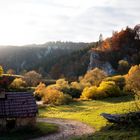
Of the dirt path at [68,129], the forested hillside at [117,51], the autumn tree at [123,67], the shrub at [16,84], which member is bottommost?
the dirt path at [68,129]

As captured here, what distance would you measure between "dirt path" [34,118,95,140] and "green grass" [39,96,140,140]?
106 cm

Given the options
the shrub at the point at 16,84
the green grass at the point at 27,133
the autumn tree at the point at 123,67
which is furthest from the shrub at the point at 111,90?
the green grass at the point at 27,133

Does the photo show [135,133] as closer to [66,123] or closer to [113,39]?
[66,123]

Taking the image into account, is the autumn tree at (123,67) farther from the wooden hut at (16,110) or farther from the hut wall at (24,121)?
the hut wall at (24,121)

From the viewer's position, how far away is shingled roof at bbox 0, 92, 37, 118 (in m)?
39.4

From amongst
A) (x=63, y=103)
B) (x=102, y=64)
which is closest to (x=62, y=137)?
(x=63, y=103)

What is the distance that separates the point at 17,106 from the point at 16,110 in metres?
0.66

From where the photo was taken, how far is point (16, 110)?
39875mm

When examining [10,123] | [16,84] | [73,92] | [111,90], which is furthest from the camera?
[16,84]

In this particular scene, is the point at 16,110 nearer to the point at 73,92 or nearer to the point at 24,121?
the point at 24,121

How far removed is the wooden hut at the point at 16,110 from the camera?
39.1m

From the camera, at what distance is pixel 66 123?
155 feet

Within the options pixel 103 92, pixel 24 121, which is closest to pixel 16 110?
→ pixel 24 121

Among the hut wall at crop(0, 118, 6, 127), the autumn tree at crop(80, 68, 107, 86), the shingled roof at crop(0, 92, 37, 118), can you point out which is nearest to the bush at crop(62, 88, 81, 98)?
the autumn tree at crop(80, 68, 107, 86)
